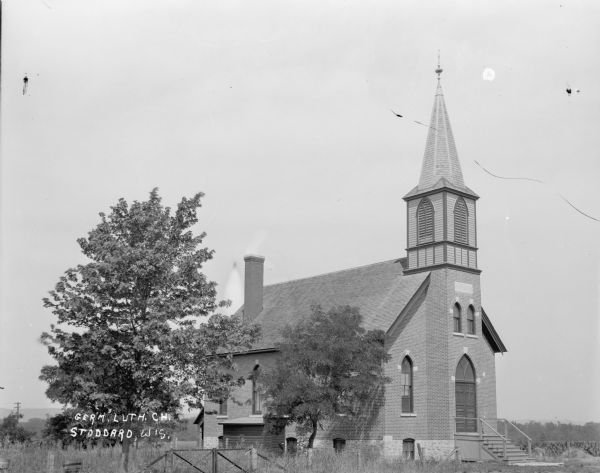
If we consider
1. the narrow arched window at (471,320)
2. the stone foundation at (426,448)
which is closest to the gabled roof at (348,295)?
the narrow arched window at (471,320)

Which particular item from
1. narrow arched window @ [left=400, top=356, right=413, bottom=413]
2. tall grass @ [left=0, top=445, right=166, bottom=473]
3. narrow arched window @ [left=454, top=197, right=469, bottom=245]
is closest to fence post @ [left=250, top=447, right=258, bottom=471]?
tall grass @ [left=0, top=445, right=166, bottom=473]

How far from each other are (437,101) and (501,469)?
18.7 m

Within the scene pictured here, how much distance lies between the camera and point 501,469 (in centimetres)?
3097

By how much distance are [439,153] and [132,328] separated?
2091 cm

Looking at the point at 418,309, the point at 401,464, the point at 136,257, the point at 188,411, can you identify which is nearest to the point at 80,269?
the point at 136,257

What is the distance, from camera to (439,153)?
129 feet

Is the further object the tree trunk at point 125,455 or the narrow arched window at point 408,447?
the narrow arched window at point 408,447

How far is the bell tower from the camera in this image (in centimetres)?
3756

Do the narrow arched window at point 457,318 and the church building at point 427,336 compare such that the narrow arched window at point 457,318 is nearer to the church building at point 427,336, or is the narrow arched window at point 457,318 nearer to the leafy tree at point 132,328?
the church building at point 427,336

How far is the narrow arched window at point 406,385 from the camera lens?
35438mm

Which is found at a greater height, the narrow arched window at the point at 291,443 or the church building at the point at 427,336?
the church building at the point at 427,336

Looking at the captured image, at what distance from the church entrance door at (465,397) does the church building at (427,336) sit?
5 centimetres

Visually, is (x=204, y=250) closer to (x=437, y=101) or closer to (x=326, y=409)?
(x=326, y=409)

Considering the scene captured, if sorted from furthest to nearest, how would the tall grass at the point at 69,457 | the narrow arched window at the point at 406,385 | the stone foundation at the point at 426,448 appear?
1. the narrow arched window at the point at 406,385
2. the stone foundation at the point at 426,448
3. the tall grass at the point at 69,457
